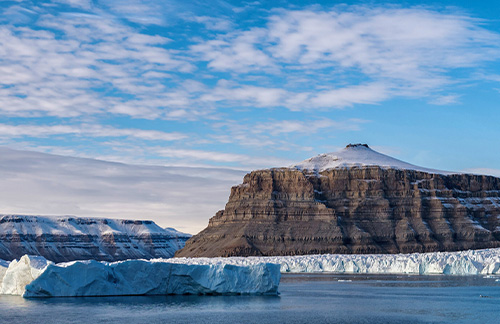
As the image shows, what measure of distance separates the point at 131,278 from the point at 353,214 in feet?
421

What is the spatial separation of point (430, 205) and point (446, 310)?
131927 mm

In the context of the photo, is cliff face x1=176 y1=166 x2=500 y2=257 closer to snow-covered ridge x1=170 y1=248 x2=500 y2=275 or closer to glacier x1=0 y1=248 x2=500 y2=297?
snow-covered ridge x1=170 y1=248 x2=500 y2=275

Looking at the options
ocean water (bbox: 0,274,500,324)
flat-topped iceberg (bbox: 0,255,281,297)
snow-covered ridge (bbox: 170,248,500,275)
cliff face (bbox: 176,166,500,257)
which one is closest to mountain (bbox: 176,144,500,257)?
cliff face (bbox: 176,166,500,257)

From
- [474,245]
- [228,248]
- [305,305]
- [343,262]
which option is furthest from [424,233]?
[305,305]

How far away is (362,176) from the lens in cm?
18912

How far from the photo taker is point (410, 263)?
105 meters

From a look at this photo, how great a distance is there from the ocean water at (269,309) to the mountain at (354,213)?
101782 millimetres

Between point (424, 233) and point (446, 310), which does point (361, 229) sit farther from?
point (446, 310)

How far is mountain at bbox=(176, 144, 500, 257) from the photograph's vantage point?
167 meters

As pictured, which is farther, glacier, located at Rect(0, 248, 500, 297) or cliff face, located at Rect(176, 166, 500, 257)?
cliff face, located at Rect(176, 166, 500, 257)

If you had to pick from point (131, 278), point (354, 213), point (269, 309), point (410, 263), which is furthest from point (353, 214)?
point (269, 309)

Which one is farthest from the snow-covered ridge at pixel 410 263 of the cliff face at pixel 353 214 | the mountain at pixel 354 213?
the mountain at pixel 354 213

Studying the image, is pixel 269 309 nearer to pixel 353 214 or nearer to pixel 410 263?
pixel 410 263

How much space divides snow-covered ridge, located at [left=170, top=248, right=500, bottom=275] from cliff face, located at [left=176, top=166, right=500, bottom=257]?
41.0 m
